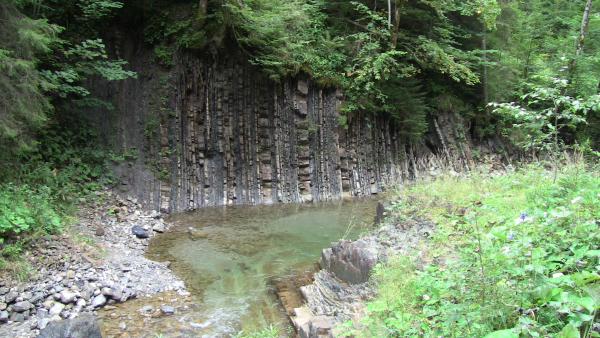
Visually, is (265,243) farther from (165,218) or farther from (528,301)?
(528,301)

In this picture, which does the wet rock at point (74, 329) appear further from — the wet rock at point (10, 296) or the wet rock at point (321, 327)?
the wet rock at point (321, 327)

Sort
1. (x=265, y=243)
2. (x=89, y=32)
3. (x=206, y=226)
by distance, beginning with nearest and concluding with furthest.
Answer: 1. (x=265, y=243)
2. (x=206, y=226)
3. (x=89, y=32)

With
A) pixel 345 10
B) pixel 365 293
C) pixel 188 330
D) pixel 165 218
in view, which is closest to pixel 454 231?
pixel 365 293

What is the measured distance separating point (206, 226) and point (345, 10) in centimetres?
960

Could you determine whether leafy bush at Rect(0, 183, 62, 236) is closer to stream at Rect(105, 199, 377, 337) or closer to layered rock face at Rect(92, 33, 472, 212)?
stream at Rect(105, 199, 377, 337)

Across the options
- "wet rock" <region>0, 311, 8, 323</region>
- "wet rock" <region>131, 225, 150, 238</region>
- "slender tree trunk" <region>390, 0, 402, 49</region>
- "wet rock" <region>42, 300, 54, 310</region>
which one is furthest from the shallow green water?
"slender tree trunk" <region>390, 0, 402, 49</region>

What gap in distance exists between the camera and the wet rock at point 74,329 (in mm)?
4930

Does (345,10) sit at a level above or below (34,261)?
above

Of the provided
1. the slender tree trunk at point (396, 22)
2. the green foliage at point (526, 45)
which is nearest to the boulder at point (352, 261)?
the slender tree trunk at point (396, 22)

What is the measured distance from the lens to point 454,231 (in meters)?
4.98

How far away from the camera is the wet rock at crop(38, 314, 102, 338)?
493 centimetres

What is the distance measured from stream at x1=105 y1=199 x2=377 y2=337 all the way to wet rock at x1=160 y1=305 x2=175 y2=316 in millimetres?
99

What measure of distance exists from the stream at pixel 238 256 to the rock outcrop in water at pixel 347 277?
47 cm

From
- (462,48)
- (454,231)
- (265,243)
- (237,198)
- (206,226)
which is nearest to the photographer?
(454,231)
